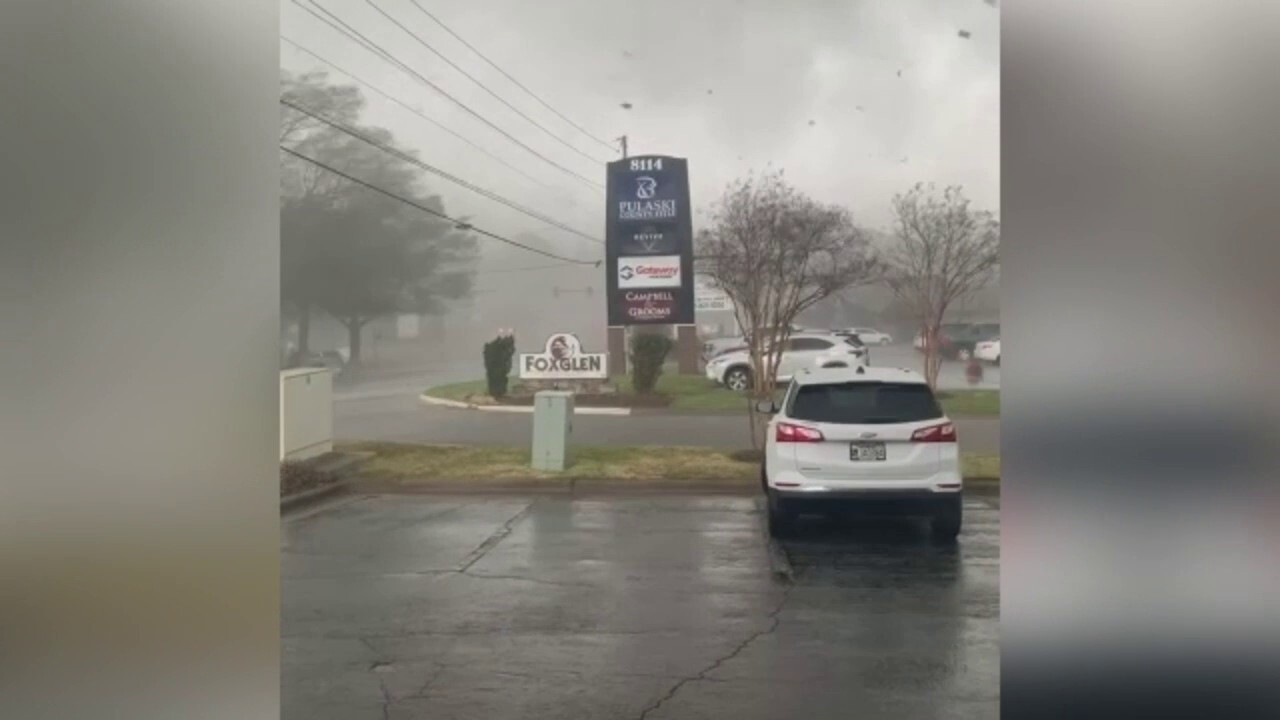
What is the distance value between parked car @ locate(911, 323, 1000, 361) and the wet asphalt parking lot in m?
0.66

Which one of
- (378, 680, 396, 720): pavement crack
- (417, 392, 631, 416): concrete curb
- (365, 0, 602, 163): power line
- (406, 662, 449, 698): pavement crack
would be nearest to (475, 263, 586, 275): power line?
(365, 0, 602, 163): power line

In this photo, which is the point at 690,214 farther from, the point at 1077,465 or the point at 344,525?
the point at 1077,465

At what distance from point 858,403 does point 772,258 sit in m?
0.83

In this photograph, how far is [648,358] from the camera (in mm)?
5273

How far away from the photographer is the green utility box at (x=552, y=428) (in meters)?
5.10

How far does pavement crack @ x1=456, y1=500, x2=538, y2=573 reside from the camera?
4996 millimetres

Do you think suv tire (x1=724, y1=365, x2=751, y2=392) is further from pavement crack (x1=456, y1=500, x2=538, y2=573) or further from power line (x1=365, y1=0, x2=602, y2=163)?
power line (x1=365, y1=0, x2=602, y2=163)

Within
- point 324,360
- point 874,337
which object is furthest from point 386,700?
point 874,337

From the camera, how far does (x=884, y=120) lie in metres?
4.65

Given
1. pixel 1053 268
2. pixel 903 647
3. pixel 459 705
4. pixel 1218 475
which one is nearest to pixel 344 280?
pixel 459 705

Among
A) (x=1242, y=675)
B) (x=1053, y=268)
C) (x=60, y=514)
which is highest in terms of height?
(x=1053, y=268)

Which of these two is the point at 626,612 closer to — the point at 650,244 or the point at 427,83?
the point at 650,244

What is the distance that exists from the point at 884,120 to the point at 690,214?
38.6 inches

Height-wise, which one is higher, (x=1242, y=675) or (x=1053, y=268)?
(x=1053, y=268)
